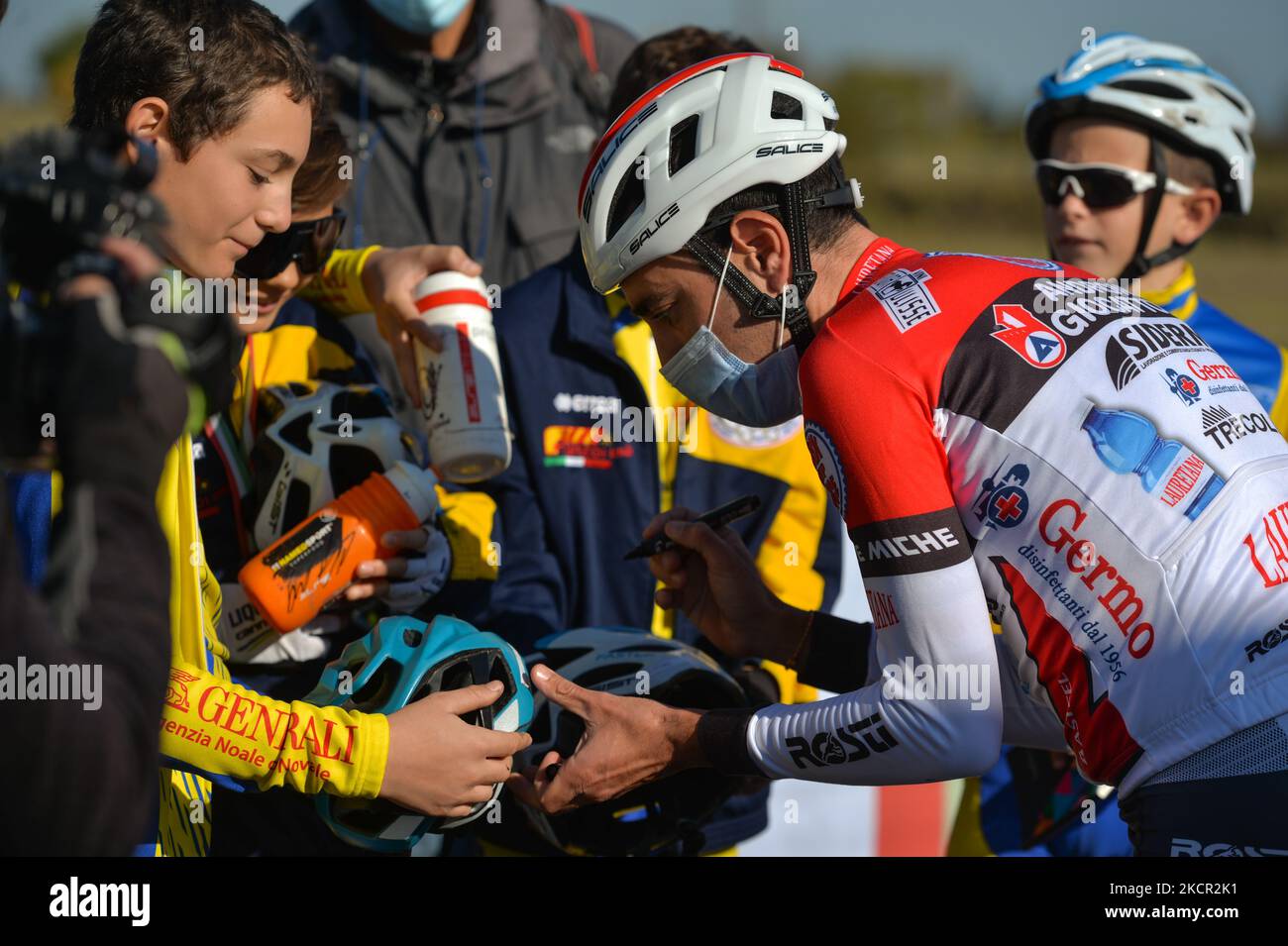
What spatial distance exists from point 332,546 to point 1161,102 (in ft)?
10.8

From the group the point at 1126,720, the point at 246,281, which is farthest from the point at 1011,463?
the point at 246,281

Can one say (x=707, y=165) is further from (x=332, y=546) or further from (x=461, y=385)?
(x=332, y=546)

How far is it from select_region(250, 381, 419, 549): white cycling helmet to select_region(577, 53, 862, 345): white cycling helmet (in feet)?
3.07

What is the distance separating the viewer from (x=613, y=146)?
2.95 meters

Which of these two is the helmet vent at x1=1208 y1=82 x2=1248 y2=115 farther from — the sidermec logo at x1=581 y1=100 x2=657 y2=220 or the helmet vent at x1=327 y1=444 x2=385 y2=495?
the helmet vent at x1=327 y1=444 x2=385 y2=495

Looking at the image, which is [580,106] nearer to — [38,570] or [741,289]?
[741,289]

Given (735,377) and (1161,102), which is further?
(1161,102)

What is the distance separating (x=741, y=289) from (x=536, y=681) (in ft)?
3.39

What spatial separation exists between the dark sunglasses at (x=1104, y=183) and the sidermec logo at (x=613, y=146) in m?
2.32

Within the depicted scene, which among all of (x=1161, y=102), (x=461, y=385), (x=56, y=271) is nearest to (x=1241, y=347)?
(x=1161, y=102)

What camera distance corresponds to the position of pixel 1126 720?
2566 millimetres

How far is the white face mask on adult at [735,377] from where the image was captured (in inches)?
114

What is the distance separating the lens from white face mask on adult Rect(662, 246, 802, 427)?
290 cm

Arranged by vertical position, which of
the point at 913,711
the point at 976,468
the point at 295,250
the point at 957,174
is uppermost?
the point at 957,174
